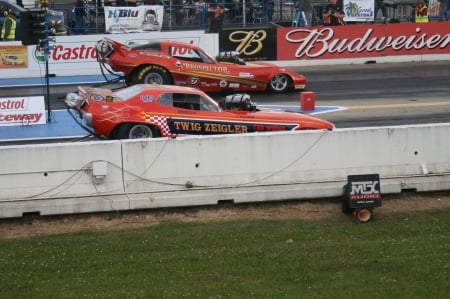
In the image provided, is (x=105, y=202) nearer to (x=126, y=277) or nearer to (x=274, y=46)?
(x=126, y=277)

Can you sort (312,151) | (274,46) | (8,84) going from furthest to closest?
(274,46) → (8,84) → (312,151)

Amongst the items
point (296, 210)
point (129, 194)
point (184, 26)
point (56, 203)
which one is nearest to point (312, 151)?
point (296, 210)

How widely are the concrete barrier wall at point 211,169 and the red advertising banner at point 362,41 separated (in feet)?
50.2

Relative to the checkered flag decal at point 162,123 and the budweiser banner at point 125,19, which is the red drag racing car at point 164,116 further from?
the budweiser banner at point 125,19

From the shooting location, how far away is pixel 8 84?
25609 millimetres

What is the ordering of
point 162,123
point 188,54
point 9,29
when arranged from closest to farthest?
point 162,123
point 188,54
point 9,29

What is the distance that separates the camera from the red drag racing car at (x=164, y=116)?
50.4 ft

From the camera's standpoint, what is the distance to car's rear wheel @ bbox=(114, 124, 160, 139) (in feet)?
50.4

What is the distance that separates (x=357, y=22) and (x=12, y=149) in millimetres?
20493

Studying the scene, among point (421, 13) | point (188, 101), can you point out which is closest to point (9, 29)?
point (188, 101)

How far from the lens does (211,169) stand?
12.9m

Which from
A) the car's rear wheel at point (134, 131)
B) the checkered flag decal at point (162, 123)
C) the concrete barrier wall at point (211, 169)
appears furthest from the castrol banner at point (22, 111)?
the concrete barrier wall at point (211, 169)

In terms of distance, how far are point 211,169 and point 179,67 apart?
30.2 feet

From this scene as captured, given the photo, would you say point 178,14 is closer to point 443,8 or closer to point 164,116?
point 443,8
